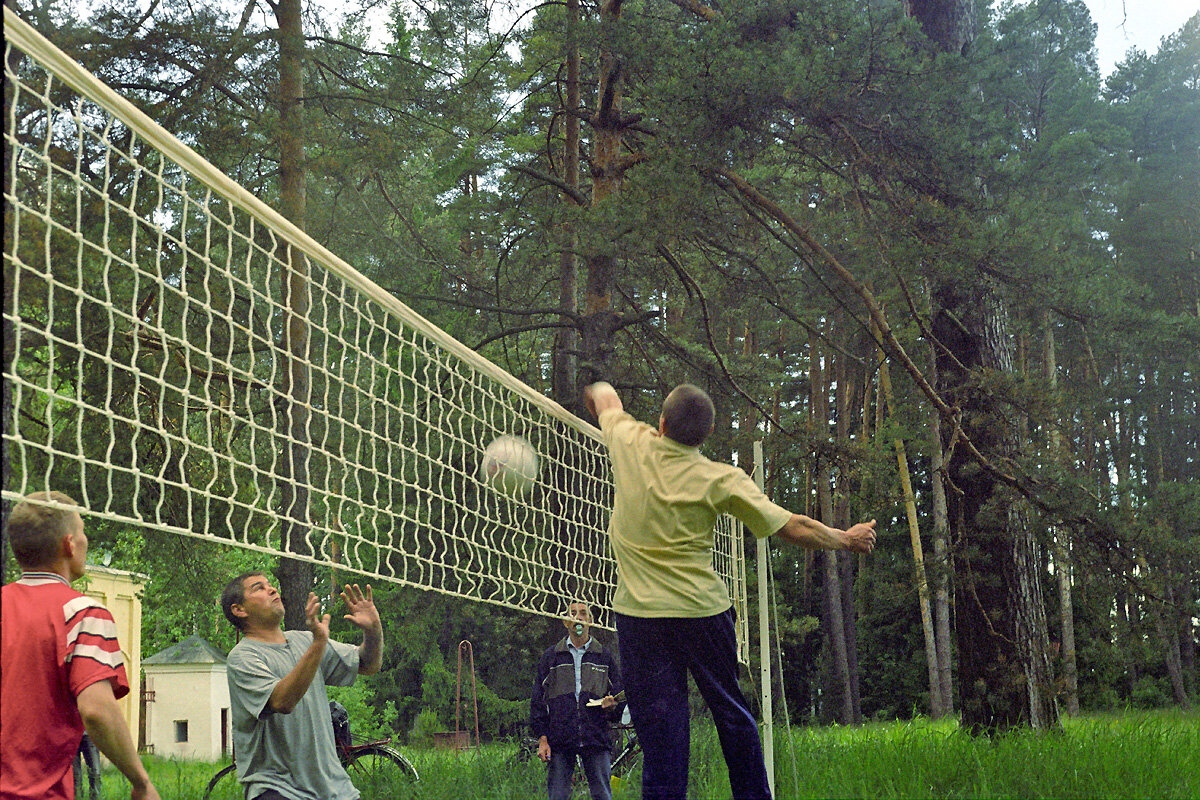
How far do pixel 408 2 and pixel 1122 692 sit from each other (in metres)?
27.3

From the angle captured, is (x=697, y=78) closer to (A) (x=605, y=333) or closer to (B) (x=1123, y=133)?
(A) (x=605, y=333)

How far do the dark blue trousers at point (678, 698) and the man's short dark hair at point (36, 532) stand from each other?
1922 millimetres

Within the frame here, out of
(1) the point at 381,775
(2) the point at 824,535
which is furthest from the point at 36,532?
(1) the point at 381,775

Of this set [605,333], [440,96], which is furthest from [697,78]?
[440,96]

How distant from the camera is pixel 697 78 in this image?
7074 mm

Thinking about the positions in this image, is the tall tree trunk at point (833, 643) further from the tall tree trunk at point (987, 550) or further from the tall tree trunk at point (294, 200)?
the tall tree trunk at point (294, 200)

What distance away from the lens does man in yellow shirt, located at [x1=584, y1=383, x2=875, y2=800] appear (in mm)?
3846

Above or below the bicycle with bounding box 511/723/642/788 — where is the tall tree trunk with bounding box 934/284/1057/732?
above

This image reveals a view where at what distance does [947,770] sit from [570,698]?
7.72 ft

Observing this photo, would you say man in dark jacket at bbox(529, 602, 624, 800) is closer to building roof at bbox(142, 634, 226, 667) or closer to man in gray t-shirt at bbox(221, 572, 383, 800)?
man in gray t-shirt at bbox(221, 572, 383, 800)

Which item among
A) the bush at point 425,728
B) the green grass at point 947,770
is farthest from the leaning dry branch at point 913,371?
the bush at point 425,728

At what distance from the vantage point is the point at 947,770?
261 inches

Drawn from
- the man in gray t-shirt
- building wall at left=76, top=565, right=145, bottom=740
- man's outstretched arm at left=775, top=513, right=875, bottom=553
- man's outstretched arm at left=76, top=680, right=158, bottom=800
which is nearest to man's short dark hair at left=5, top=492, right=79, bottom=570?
man's outstretched arm at left=76, top=680, right=158, bottom=800

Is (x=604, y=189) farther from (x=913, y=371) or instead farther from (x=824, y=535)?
(x=824, y=535)
